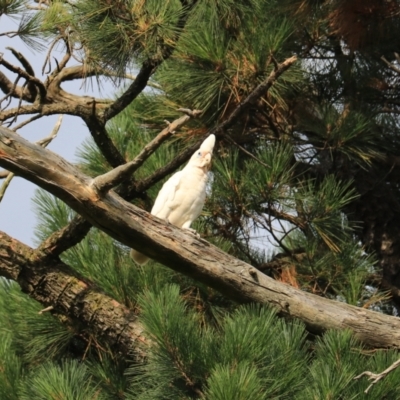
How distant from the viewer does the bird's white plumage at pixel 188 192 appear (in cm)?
273

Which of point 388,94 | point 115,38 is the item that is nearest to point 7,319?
point 115,38

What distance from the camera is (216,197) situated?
2957mm

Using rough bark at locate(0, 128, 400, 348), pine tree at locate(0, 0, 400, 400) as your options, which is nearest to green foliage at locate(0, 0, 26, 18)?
pine tree at locate(0, 0, 400, 400)

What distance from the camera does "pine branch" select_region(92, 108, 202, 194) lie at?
207 centimetres

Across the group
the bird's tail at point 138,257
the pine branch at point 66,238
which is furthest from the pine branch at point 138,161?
the bird's tail at point 138,257

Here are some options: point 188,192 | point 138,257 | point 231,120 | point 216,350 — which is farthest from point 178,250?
point 231,120

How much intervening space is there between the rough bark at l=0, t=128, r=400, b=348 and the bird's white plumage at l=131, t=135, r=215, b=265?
0.40 meters

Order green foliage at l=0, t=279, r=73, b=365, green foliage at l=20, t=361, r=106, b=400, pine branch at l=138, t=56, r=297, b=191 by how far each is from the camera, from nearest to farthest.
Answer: green foliage at l=20, t=361, r=106, b=400 < pine branch at l=138, t=56, r=297, b=191 < green foliage at l=0, t=279, r=73, b=365

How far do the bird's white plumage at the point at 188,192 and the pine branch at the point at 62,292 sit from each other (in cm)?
30

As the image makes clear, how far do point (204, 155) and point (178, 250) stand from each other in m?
0.51

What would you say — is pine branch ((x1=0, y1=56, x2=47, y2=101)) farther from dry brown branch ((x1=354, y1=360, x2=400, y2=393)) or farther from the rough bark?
dry brown branch ((x1=354, y1=360, x2=400, y2=393))

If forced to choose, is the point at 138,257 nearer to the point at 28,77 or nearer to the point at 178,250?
the point at 178,250

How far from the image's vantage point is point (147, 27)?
8.36 feet

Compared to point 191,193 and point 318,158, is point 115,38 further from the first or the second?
point 318,158
